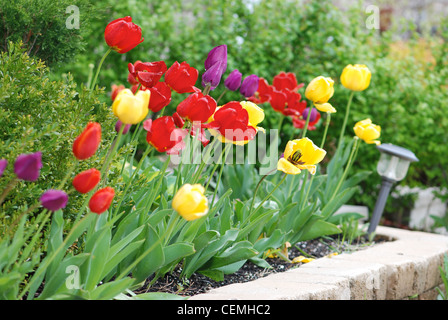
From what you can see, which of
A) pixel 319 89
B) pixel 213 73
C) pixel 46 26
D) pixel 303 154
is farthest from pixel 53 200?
pixel 319 89

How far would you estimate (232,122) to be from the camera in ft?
5.50

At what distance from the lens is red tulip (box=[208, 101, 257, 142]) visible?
1.67 meters

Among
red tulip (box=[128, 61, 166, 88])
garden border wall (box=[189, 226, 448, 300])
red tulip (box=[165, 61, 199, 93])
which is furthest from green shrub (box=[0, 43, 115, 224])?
garden border wall (box=[189, 226, 448, 300])

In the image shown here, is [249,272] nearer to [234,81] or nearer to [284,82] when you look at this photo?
[234,81]

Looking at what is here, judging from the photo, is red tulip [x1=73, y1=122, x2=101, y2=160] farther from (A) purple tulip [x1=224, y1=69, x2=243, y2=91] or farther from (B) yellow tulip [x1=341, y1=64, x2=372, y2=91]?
(B) yellow tulip [x1=341, y1=64, x2=372, y2=91]

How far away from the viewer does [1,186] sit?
1544 mm

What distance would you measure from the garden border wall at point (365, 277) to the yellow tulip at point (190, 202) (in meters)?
0.46

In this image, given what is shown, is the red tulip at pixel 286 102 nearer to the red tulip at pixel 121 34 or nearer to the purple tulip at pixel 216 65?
the purple tulip at pixel 216 65

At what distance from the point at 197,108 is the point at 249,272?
0.96 meters

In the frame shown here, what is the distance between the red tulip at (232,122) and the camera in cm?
167

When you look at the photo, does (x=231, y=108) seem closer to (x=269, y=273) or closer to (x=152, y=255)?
(x=152, y=255)

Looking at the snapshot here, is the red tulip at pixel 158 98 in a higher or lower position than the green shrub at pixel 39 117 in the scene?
higher

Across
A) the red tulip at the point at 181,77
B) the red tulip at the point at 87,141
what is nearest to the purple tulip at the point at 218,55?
the red tulip at the point at 181,77
